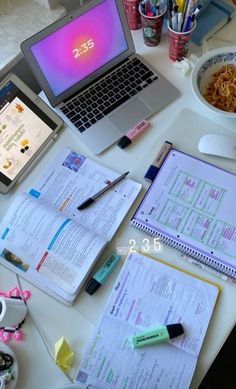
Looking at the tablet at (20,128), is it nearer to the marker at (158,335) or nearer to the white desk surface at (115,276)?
the white desk surface at (115,276)

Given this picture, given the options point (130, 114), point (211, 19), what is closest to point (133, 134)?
point (130, 114)

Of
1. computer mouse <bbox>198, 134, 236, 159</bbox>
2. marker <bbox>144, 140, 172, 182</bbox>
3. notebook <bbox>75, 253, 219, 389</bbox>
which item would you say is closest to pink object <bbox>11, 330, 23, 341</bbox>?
notebook <bbox>75, 253, 219, 389</bbox>

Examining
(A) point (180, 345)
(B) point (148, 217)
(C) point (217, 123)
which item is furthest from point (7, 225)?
(C) point (217, 123)

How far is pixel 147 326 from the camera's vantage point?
78 cm

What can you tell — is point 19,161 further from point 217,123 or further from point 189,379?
point 189,379

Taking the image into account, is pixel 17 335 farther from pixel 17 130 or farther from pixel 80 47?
pixel 80 47

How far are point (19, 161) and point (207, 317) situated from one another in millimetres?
550

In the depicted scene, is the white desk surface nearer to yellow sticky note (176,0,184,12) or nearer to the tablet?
the tablet

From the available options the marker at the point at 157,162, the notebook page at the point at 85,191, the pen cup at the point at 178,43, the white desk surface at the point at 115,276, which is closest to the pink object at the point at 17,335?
the white desk surface at the point at 115,276

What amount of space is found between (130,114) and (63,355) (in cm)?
58

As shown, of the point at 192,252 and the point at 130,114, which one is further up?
the point at 130,114

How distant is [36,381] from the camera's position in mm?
768

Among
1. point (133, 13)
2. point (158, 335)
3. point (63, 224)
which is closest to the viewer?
point (158, 335)

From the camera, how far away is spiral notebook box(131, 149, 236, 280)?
32.7 inches
